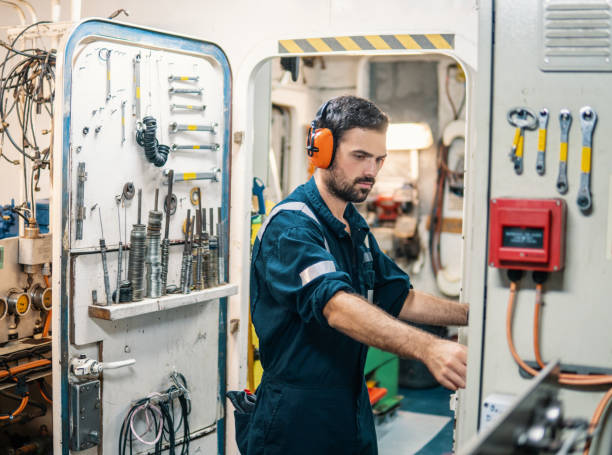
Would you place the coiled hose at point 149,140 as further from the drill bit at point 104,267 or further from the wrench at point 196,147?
the drill bit at point 104,267

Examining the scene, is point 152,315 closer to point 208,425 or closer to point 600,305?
point 208,425

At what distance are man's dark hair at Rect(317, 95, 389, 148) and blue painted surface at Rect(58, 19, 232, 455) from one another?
3.15ft

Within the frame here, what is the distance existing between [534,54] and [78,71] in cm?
183

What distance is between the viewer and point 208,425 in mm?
3451

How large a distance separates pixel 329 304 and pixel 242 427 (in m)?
0.79

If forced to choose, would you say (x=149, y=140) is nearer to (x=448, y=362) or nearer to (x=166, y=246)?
(x=166, y=246)

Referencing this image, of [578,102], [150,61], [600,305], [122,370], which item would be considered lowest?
[122,370]

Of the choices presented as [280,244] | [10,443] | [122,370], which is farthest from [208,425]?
[280,244]

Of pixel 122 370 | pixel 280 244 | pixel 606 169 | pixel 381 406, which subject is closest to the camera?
pixel 606 169

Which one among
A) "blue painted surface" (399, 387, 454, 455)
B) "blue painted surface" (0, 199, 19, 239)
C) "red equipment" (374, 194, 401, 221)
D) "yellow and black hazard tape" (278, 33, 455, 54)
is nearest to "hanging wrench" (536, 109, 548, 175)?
"yellow and black hazard tape" (278, 33, 455, 54)

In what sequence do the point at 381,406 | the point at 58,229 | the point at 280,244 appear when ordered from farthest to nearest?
the point at 381,406 < the point at 58,229 < the point at 280,244

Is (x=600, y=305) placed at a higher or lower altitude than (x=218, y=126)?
lower

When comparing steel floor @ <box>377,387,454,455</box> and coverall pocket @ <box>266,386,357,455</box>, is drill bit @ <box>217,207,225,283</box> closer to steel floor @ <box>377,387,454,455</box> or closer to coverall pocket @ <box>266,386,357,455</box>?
coverall pocket @ <box>266,386,357,455</box>

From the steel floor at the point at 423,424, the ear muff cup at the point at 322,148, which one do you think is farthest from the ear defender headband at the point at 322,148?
the steel floor at the point at 423,424
